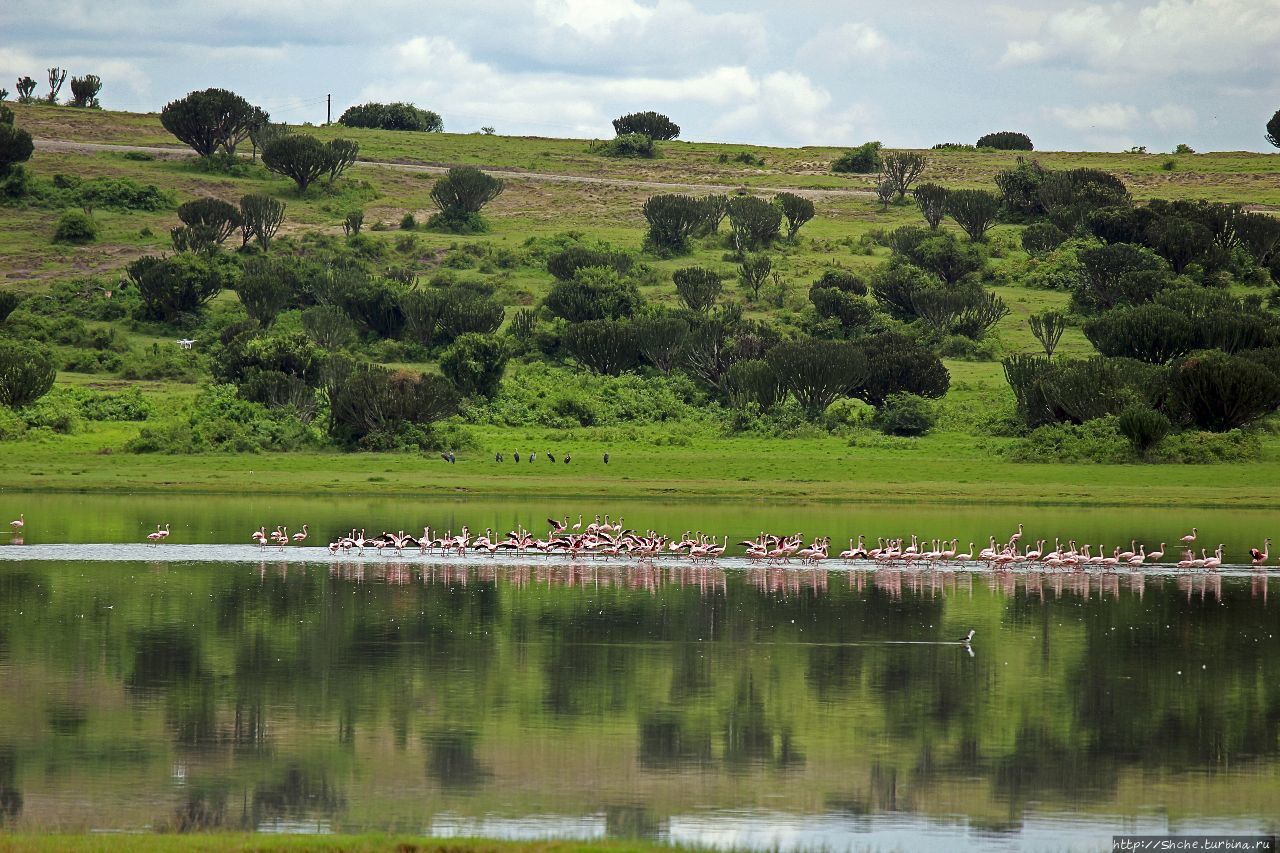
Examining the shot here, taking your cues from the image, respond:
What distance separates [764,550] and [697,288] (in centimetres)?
5747

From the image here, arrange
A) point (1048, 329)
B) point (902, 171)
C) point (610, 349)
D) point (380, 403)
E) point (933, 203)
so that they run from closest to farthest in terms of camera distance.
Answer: point (380, 403)
point (610, 349)
point (1048, 329)
point (933, 203)
point (902, 171)

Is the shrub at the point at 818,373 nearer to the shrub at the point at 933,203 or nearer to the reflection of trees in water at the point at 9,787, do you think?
the shrub at the point at 933,203

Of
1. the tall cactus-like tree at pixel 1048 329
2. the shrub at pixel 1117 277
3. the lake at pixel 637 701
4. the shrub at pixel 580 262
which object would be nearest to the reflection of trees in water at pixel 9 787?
the lake at pixel 637 701

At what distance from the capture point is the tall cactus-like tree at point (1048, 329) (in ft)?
266

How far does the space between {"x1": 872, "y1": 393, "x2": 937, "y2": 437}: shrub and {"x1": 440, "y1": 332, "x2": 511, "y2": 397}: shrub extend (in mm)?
16608

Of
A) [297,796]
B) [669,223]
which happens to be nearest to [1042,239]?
[669,223]

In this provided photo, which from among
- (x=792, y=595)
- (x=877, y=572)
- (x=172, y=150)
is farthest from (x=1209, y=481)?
(x=172, y=150)

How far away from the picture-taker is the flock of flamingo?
3647 cm

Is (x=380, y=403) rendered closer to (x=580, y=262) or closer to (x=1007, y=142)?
(x=580, y=262)

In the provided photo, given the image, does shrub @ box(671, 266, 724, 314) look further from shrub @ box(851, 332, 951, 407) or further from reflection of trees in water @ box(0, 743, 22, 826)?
reflection of trees in water @ box(0, 743, 22, 826)

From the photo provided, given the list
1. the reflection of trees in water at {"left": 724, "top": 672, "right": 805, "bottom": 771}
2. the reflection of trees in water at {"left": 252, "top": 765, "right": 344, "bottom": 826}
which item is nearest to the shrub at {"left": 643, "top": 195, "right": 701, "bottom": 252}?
the reflection of trees in water at {"left": 724, "top": 672, "right": 805, "bottom": 771}

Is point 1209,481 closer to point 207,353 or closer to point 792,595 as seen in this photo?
point 792,595

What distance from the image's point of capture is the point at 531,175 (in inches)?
5389

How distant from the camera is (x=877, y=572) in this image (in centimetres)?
3622
